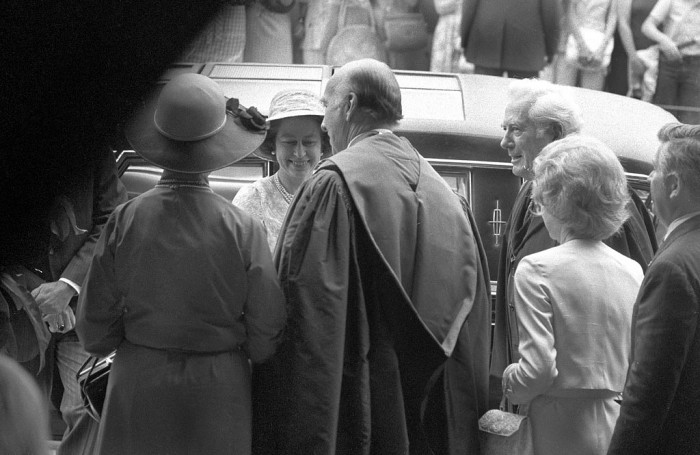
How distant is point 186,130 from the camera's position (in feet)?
9.50

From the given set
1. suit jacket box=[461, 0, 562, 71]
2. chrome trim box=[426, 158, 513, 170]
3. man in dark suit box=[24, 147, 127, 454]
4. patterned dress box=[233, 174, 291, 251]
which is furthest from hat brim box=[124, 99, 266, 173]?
suit jacket box=[461, 0, 562, 71]

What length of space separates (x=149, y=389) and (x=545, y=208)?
47.4 inches

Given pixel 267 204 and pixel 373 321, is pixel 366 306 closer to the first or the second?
pixel 373 321

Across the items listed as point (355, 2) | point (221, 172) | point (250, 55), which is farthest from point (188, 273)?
point (355, 2)

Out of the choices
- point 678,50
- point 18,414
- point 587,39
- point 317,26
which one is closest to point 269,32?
point 317,26

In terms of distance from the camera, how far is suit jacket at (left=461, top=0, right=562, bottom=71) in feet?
18.9

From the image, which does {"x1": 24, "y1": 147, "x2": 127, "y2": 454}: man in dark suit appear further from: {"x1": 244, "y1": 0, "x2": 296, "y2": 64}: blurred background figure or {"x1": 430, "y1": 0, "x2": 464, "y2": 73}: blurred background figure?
{"x1": 430, "y1": 0, "x2": 464, "y2": 73}: blurred background figure

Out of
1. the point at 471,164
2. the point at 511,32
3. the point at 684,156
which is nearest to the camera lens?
the point at 684,156

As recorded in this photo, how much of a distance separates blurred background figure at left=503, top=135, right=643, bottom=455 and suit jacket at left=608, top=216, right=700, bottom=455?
0.24 meters

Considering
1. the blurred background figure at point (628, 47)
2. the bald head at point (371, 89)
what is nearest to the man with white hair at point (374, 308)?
the bald head at point (371, 89)

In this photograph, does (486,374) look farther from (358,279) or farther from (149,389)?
(149,389)

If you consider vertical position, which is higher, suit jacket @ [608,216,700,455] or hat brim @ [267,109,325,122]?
hat brim @ [267,109,325,122]

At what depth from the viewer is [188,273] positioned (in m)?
2.76

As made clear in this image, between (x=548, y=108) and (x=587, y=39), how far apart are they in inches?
114
